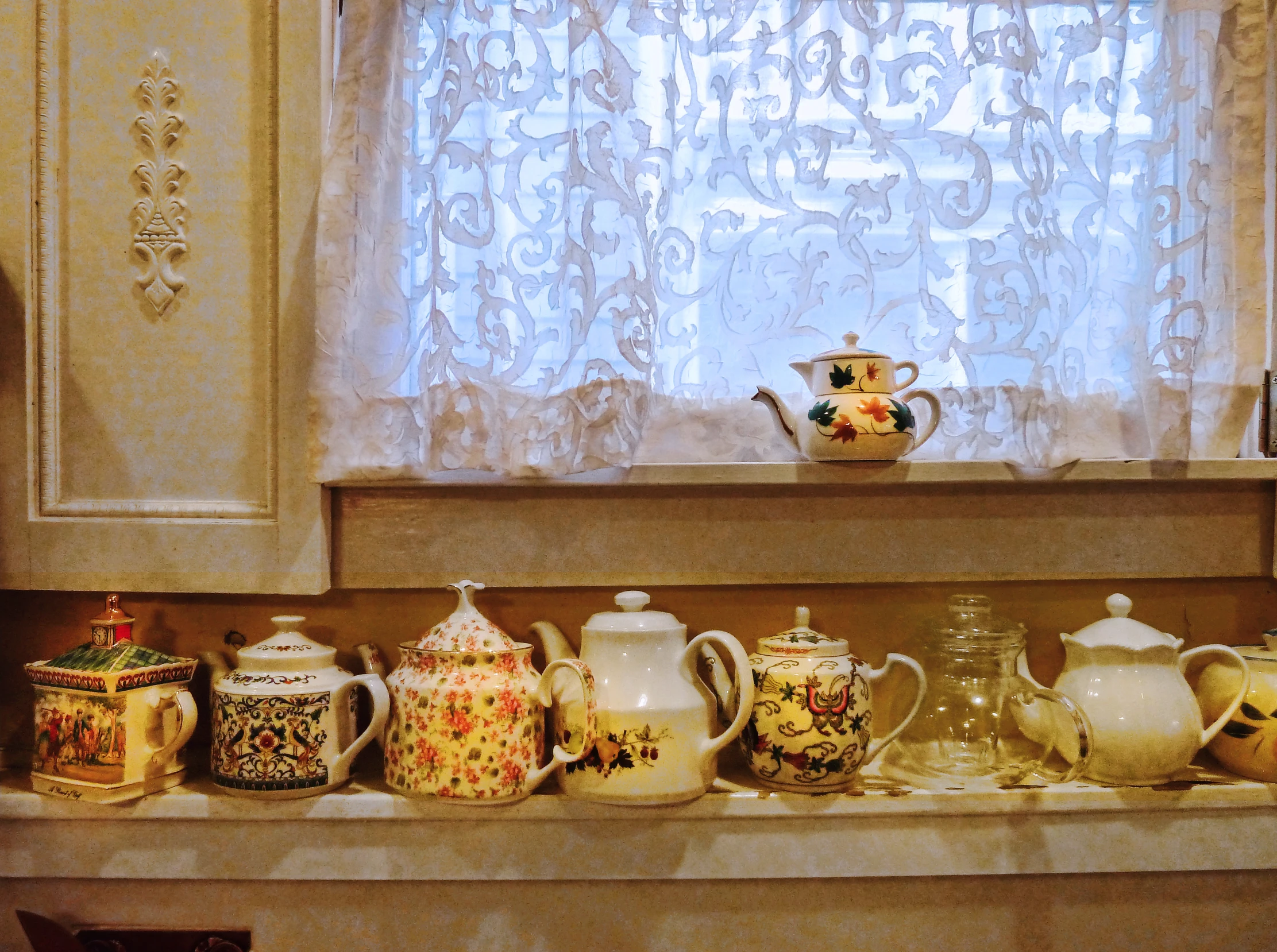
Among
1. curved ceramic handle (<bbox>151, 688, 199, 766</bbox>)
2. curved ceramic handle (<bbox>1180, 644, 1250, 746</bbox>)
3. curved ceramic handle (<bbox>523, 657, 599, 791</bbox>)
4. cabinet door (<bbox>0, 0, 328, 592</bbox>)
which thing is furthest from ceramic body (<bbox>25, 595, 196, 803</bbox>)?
curved ceramic handle (<bbox>1180, 644, 1250, 746</bbox>)

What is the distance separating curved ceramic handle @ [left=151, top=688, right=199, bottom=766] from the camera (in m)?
1.00

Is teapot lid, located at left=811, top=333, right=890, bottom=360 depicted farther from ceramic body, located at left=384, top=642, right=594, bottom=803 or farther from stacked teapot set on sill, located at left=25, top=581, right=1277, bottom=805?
ceramic body, located at left=384, top=642, right=594, bottom=803

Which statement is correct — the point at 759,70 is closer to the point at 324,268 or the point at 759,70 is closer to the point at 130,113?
the point at 324,268

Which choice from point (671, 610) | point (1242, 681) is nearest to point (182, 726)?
point (671, 610)

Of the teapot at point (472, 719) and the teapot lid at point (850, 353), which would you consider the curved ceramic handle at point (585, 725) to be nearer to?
the teapot at point (472, 719)

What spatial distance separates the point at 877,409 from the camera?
40.3 inches

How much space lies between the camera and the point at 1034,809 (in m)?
1.01

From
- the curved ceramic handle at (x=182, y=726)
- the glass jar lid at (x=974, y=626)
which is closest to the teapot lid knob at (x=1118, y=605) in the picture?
the glass jar lid at (x=974, y=626)

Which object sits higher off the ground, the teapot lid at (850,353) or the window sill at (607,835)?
the teapot lid at (850,353)

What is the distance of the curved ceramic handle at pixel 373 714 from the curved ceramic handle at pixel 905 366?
0.75m

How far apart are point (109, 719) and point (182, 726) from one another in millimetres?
79

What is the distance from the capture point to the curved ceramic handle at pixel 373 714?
3.21 ft

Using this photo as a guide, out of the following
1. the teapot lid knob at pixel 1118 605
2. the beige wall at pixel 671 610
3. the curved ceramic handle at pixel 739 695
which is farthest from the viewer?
the beige wall at pixel 671 610

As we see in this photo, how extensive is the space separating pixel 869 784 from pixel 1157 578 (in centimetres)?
54
